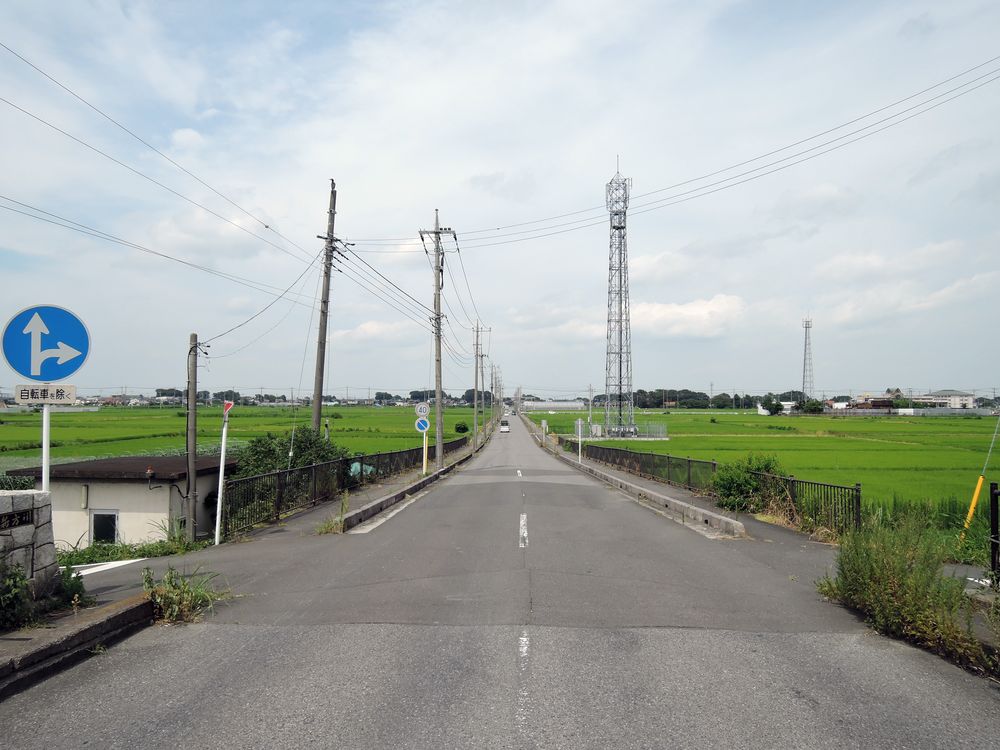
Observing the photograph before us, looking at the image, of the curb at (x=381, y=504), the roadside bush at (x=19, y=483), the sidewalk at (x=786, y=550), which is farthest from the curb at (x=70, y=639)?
the roadside bush at (x=19, y=483)

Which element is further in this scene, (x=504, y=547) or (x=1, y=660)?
(x=504, y=547)

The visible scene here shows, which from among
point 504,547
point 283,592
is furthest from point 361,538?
point 283,592

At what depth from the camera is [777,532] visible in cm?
1251

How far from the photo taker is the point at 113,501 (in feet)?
47.4

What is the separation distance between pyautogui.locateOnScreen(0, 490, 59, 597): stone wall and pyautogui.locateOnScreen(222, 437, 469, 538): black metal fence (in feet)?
19.5

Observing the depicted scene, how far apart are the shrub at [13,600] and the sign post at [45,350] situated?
1021 millimetres

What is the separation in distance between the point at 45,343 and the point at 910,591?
8.11 metres

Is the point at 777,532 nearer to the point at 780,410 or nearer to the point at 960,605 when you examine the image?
the point at 960,605

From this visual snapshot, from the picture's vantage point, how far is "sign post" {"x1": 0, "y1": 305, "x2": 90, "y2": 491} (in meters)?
6.11

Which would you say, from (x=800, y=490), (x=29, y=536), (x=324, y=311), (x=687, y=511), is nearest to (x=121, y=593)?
(x=29, y=536)

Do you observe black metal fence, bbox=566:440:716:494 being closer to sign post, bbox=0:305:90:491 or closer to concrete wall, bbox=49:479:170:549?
concrete wall, bbox=49:479:170:549

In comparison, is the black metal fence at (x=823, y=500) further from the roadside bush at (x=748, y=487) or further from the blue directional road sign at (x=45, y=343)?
the blue directional road sign at (x=45, y=343)

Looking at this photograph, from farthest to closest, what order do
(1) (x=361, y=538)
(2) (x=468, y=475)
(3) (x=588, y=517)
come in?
1. (2) (x=468, y=475)
2. (3) (x=588, y=517)
3. (1) (x=361, y=538)

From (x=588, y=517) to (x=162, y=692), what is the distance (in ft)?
35.3
